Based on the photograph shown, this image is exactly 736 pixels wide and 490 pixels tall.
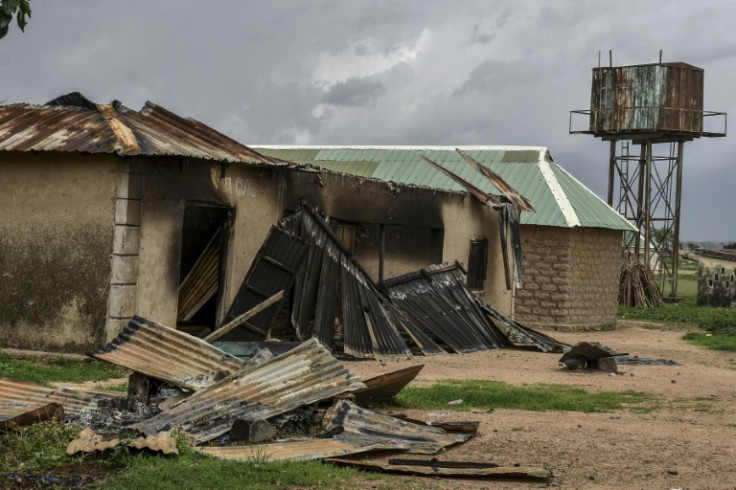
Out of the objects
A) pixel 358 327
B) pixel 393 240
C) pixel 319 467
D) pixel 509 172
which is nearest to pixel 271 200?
pixel 358 327

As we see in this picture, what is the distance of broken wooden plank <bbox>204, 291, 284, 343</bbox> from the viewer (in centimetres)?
1373

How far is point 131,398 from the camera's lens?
8867 millimetres

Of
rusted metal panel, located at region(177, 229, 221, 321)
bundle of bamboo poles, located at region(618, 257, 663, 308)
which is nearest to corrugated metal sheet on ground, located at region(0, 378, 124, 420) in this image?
rusted metal panel, located at region(177, 229, 221, 321)

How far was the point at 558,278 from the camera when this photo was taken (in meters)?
24.3

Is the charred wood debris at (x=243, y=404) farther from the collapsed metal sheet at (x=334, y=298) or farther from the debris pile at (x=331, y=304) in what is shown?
the collapsed metal sheet at (x=334, y=298)

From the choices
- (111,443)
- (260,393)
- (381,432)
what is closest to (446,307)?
(381,432)

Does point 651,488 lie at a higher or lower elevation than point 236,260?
lower

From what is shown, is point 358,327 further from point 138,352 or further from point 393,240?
point 138,352

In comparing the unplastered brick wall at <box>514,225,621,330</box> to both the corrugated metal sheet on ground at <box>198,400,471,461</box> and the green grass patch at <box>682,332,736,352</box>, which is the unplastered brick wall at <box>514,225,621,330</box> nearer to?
the green grass patch at <box>682,332,736,352</box>

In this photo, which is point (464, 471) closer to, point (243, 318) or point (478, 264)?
point (243, 318)

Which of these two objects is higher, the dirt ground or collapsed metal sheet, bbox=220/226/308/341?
collapsed metal sheet, bbox=220/226/308/341

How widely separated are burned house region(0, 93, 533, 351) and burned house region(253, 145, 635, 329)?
8549 mm

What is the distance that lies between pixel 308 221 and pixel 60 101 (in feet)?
12.5

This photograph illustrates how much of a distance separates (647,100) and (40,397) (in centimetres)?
2768
